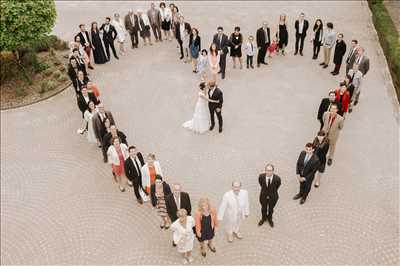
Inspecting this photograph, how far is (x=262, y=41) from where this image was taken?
15453 millimetres

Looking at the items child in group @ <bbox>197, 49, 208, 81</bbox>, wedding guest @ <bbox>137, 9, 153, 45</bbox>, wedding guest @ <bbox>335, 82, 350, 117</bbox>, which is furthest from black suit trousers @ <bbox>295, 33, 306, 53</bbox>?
wedding guest @ <bbox>137, 9, 153, 45</bbox>

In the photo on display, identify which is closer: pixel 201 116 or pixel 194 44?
pixel 201 116

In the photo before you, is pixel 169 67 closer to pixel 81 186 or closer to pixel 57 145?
pixel 57 145

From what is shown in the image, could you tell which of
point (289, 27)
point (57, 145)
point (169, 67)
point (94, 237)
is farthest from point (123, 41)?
point (94, 237)

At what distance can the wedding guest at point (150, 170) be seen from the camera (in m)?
9.49

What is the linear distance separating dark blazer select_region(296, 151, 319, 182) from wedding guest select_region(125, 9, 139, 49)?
409 inches

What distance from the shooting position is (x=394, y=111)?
1355 cm

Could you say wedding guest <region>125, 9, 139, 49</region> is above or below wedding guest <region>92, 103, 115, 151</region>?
above

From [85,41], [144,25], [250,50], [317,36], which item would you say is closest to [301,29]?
[317,36]

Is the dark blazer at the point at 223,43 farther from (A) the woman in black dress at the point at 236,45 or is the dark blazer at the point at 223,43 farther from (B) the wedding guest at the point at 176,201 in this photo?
(B) the wedding guest at the point at 176,201

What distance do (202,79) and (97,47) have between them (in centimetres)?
482

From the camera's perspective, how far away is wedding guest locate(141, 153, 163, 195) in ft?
31.1

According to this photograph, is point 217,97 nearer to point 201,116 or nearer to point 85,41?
point 201,116

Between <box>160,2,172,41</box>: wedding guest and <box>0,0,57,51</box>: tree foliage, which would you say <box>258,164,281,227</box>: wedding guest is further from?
<box>160,2,172,41</box>: wedding guest
